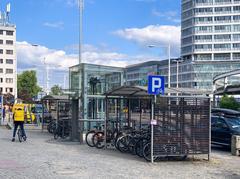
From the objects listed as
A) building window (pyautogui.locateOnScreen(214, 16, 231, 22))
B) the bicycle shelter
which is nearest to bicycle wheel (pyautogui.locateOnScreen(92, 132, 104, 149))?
the bicycle shelter

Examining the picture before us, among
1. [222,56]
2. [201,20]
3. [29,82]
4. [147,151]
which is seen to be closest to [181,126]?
[147,151]

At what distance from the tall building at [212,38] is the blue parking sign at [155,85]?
113894mm

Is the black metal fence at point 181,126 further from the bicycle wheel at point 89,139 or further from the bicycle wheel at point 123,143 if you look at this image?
the bicycle wheel at point 89,139

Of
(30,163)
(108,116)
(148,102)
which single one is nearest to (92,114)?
(108,116)

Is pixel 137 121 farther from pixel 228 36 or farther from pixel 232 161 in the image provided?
pixel 228 36

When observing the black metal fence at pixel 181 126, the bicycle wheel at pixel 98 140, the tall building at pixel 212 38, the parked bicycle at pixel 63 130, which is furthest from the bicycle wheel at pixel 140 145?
the tall building at pixel 212 38

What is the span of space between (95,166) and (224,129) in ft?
28.4

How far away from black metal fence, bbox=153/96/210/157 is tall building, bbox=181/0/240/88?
113003 mm

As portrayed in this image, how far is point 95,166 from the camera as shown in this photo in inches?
493

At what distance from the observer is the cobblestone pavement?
11.1 metres

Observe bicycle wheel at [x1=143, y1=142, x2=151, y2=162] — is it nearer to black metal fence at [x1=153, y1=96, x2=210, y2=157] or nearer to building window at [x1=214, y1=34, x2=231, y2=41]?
black metal fence at [x1=153, y1=96, x2=210, y2=157]

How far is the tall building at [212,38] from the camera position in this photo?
126688 millimetres

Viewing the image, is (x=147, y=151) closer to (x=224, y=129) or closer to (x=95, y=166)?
(x=95, y=166)

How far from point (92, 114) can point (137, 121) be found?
6809mm
